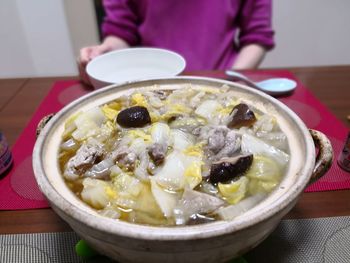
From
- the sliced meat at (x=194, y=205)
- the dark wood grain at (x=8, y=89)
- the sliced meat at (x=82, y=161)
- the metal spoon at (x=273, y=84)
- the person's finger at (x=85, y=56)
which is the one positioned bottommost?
the dark wood grain at (x=8, y=89)

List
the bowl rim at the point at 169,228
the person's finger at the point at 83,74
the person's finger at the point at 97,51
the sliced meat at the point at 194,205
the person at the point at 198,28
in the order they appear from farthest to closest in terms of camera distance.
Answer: the person at the point at 198,28 → the person's finger at the point at 97,51 → the person's finger at the point at 83,74 → the sliced meat at the point at 194,205 → the bowl rim at the point at 169,228

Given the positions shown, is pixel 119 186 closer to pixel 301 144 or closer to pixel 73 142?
pixel 73 142

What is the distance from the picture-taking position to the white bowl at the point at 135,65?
1495 mm

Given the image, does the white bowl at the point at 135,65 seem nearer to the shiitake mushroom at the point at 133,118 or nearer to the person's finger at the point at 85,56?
the person's finger at the point at 85,56

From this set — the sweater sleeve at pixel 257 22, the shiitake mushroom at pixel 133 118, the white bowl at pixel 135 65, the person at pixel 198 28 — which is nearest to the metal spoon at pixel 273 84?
the white bowl at pixel 135 65

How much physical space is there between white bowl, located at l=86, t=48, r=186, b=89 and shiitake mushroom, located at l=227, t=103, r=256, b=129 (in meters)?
0.64

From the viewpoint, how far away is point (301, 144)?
743mm

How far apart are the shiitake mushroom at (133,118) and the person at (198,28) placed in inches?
48.6

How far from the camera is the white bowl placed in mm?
1495

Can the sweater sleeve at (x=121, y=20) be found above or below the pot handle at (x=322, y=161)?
below

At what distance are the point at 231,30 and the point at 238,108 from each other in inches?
57.1

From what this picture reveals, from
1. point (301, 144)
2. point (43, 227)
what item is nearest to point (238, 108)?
point (301, 144)

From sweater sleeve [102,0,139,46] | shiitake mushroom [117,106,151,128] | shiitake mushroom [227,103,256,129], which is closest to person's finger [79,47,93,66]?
sweater sleeve [102,0,139,46]

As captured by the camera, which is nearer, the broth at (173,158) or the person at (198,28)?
the broth at (173,158)
